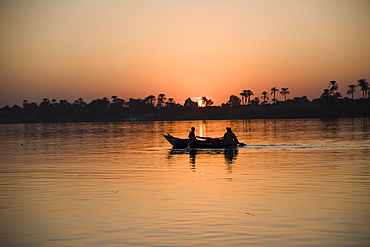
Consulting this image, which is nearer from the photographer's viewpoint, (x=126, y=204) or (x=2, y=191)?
(x=126, y=204)

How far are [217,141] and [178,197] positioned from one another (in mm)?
26519

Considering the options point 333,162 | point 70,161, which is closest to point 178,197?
point 333,162

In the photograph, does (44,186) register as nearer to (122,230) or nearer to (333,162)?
(122,230)

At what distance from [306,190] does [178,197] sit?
206 inches

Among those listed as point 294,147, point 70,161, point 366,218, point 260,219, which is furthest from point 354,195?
point 294,147

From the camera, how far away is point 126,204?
17141 millimetres

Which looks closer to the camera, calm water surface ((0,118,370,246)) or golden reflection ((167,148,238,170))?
calm water surface ((0,118,370,246))

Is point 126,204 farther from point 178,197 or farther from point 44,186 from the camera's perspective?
point 44,186

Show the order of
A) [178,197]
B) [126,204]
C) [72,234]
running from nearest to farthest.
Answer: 1. [72,234]
2. [126,204]
3. [178,197]

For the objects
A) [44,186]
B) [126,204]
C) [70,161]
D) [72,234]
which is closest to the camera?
[72,234]

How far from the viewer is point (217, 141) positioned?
44.6 metres

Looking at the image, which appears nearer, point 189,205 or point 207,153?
point 189,205

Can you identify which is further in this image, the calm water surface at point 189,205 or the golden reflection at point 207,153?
the golden reflection at point 207,153

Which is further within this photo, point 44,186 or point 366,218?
point 44,186
